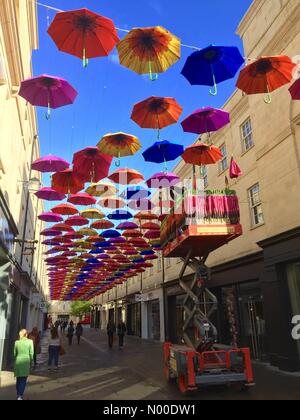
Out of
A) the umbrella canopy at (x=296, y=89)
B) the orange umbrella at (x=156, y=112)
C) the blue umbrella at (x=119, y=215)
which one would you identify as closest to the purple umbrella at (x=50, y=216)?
the blue umbrella at (x=119, y=215)

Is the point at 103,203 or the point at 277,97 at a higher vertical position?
the point at 277,97

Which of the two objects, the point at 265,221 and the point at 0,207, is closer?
the point at 0,207

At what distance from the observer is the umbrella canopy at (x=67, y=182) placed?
13.0 m

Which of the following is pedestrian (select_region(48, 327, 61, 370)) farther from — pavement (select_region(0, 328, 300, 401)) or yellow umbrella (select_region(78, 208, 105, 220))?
yellow umbrella (select_region(78, 208, 105, 220))

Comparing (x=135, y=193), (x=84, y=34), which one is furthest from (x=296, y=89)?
(x=135, y=193)

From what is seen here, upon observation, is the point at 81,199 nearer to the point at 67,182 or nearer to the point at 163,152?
the point at 67,182

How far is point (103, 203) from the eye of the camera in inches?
607

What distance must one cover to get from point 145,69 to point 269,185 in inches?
333

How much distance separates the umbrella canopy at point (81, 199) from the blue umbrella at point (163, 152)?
3.67 m

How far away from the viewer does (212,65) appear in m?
8.17

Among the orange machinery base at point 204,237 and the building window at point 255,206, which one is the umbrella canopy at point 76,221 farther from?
the building window at point 255,206
